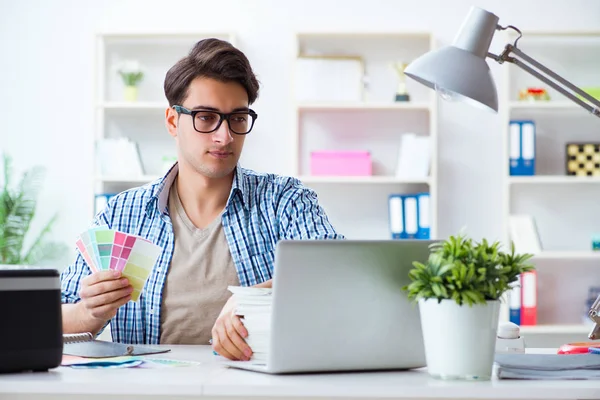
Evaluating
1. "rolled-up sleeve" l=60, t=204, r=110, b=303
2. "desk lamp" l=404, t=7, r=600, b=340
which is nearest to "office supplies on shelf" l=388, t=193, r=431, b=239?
"rolled-up sleeve" l=60, t=204, r=110, b=303

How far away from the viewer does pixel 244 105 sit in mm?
2281

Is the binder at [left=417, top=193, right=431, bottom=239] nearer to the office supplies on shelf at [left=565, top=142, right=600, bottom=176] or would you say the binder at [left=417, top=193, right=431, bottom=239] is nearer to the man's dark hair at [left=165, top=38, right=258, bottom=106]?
the office supplies on shelf at [left=565, top=142, right=600, bottom=176]

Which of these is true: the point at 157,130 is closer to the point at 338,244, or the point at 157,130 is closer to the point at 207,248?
the point at 207,248

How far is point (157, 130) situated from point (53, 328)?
3049 millimetres

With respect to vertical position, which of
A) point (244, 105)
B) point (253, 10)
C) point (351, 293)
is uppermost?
point (253, 10)

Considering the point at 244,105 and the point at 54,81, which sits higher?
the point at 54,81

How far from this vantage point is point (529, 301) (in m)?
4.15

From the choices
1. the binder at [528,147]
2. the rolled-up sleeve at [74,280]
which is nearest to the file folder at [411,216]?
the binder at [528,147]

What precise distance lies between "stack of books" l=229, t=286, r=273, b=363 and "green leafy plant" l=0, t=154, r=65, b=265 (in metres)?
2.86

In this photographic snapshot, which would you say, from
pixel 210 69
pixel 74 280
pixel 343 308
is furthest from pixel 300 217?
pixel 343 308

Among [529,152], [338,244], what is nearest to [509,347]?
[338,244]

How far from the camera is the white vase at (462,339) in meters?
1.37

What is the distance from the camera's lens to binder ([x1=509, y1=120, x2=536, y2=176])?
417 cm

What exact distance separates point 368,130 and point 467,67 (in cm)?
277
